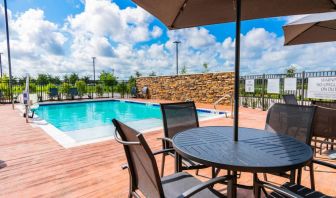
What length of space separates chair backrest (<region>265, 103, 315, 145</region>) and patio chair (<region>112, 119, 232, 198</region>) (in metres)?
1.00

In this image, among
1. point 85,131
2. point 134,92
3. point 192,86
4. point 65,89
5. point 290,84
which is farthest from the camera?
point 134,92

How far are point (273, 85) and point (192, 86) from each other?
451 centimetres

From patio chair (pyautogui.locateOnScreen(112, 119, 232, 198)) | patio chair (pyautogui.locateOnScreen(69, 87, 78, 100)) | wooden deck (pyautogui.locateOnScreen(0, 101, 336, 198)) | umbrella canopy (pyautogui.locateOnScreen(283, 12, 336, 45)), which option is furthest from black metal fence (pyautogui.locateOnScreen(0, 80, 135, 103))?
umbrella canopy (pyautogui.locateOnScreen(283, 12, 336, 45))

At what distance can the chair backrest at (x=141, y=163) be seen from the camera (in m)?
0.96

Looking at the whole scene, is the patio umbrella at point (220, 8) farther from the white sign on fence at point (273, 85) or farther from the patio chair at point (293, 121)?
the white sign on fence at point (273, 85)

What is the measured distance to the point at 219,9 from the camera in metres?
2.27

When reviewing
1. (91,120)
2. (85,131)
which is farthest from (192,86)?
(85,131)

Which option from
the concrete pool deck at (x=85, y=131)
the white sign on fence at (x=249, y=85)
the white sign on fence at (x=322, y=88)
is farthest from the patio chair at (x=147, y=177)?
the white sign on fence at (x=249, y=85)

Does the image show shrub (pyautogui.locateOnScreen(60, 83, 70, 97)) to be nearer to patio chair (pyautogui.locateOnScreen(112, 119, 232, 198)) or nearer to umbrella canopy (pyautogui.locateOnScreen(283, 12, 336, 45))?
umbrella canopy (pyautogui.locateOnScreen(283, 12, 336, 45))

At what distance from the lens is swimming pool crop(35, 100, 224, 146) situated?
17.0ft

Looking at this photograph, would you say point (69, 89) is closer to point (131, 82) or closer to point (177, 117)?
point (131, 82)

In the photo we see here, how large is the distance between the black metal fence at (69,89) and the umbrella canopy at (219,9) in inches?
442

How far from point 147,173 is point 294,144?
1123mm

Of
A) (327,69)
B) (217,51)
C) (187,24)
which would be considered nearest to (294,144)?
(187,24)
